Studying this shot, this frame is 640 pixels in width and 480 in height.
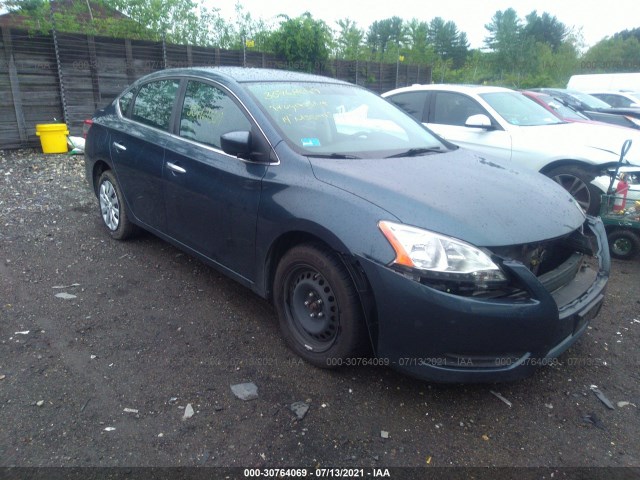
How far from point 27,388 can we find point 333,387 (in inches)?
69.1

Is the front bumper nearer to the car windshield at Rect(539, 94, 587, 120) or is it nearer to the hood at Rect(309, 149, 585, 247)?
the hood at Rect(309, 149, 585, 247)

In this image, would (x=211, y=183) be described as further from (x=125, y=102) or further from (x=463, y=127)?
(x=463, y=127)

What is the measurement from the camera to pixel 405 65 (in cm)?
1908

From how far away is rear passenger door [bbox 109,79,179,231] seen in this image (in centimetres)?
423

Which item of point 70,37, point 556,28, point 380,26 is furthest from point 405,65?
point 556,28

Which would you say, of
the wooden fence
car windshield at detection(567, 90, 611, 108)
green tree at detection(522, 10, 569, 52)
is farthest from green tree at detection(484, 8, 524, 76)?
the wooden fence

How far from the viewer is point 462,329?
2.50 m

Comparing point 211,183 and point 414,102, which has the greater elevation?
point 414,102

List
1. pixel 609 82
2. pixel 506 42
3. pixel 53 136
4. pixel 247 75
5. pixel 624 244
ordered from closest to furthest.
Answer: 1. pixel 247 75
2. pixel 624 244
3. pixel 53 136
4. pixel 609 82
5. pixel 506 42

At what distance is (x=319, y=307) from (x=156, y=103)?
104 inches

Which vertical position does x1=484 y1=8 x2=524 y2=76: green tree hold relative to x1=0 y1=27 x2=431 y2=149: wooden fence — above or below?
above

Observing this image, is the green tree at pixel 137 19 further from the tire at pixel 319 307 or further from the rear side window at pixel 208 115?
the tire at pixel 319 307

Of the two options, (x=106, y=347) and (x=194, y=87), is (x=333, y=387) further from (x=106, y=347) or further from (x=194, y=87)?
(x=194, y=87)

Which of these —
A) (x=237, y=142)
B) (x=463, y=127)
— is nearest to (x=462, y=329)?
(x=237, y=142)
